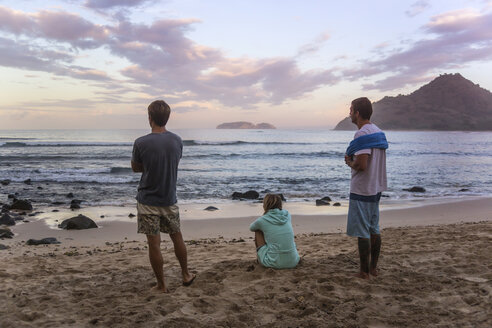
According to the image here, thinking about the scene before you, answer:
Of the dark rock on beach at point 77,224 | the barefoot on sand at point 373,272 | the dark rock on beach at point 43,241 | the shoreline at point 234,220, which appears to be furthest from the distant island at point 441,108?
the barefoot on sand at point 373,272

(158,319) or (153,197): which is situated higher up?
(153,197)

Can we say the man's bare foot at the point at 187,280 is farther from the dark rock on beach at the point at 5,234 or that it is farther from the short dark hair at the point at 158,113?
the dark rock on beach at the point at 5,234

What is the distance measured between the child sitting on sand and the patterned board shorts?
1.22m

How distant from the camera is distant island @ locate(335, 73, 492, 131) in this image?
117 meters

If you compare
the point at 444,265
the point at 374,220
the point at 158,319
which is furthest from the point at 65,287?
the point at 444,265

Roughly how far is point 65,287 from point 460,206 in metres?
11.3

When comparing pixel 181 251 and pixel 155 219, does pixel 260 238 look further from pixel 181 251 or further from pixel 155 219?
pixel 155 219

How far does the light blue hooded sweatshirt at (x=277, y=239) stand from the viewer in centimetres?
443

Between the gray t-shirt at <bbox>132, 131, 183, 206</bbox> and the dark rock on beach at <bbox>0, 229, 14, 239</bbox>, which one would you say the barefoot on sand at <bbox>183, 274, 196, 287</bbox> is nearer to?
the gray t-shirt at <bbox>132, 131, 183, 206</bbox>

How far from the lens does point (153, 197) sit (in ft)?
11.7

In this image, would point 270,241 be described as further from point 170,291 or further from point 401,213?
point 401,213

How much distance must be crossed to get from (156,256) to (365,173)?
7.73 feet

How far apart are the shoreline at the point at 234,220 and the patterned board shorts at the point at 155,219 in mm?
3753

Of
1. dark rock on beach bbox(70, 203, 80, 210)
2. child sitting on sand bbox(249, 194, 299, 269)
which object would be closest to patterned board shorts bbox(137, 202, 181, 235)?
child sitting on sand bbox(249, 194, 299, 269)
